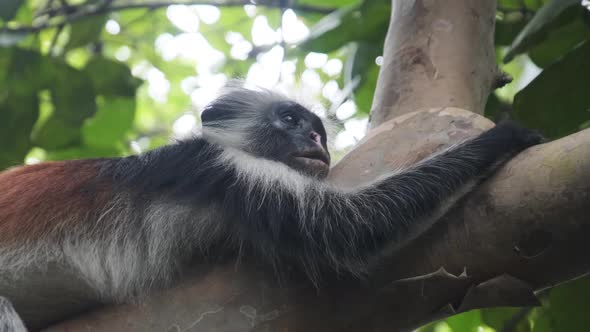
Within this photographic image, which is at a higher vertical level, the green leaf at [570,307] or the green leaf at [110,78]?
the green leaf at [570,307]

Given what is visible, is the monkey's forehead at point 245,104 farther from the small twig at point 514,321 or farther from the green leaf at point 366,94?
the small twig at point 514,321

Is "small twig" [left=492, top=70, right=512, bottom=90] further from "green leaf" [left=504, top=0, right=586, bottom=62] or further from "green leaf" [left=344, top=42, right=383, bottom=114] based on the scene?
"green leaf" [left=344, top=42, right=383, bottom=114]

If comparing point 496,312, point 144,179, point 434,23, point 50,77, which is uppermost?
point 434,23

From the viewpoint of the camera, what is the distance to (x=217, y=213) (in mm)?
3260

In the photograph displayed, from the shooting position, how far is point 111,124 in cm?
593

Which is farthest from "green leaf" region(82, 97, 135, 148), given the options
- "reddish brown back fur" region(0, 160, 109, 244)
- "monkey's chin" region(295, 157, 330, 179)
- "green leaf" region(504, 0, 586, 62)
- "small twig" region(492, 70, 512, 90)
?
"green leaf" region(504, 0, 586, 62)

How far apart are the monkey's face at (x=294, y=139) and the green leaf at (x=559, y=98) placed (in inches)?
42.4

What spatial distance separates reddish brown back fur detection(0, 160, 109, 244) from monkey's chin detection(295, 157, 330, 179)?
3.43 feet

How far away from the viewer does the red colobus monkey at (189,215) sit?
2854 mm

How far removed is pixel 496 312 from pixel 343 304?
5.43 feet


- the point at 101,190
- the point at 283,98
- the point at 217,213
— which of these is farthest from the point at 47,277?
the point at 283,98

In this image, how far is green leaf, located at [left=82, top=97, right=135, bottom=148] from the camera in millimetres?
5902

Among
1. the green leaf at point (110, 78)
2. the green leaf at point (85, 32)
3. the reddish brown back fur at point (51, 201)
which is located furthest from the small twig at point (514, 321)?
the green leaf at point (85, 32)

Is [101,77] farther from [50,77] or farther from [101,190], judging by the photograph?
[101,190]
